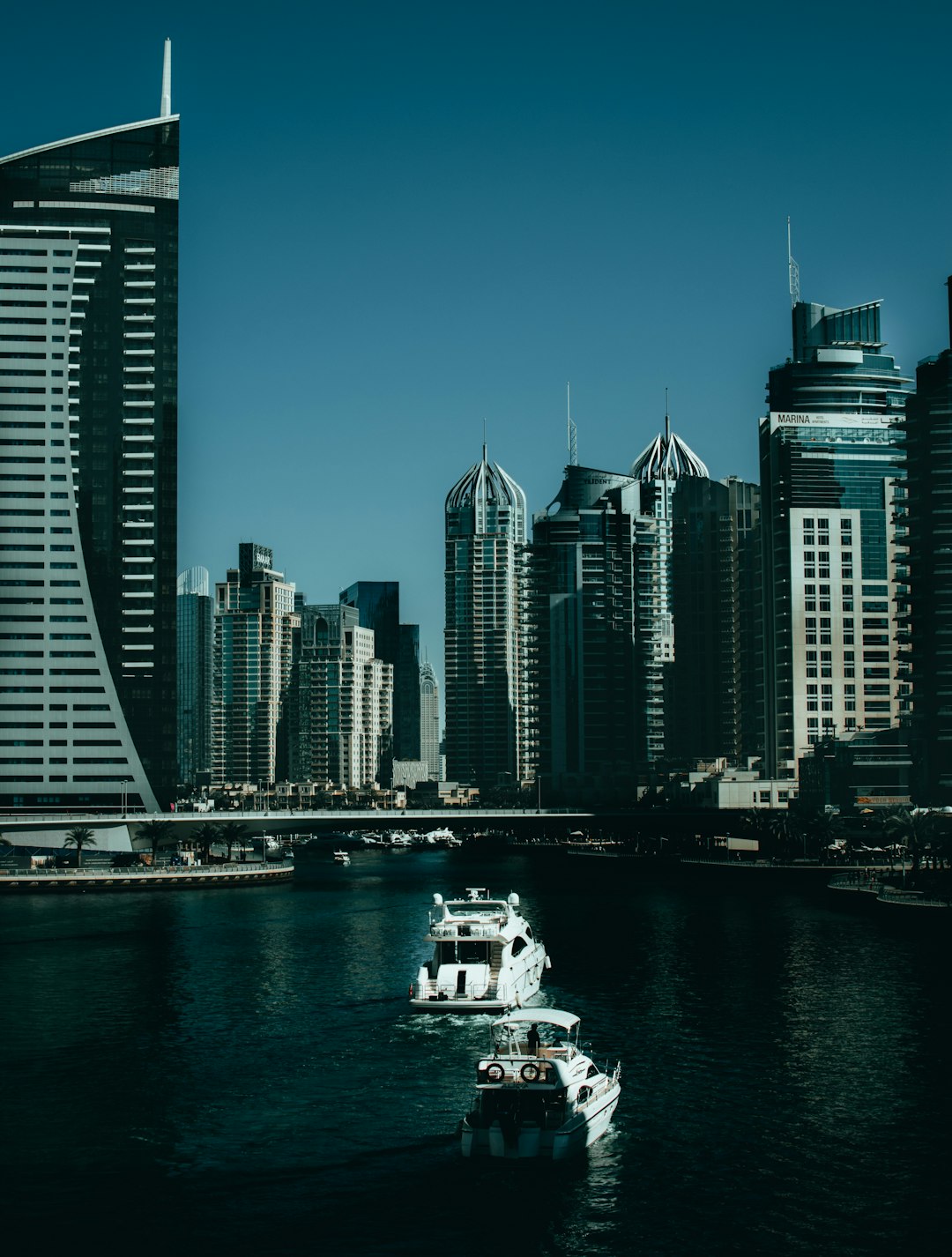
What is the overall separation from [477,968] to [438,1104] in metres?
25.1

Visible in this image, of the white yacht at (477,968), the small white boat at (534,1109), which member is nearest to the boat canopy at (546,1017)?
the small white boat at (534,1109)

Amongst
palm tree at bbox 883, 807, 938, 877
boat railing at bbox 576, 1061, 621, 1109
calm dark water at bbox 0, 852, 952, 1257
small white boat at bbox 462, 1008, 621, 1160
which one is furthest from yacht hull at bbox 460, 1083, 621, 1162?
palm tree at bbox 883, 807, 938, 877

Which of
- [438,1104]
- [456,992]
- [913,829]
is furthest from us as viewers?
[913,829]

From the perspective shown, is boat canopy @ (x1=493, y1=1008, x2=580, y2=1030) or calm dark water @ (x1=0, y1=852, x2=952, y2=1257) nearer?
calm dark water @ (x1=0, y1=852, x2=952, y2=1257)

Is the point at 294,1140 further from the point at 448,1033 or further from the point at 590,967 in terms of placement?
the point at 590,967

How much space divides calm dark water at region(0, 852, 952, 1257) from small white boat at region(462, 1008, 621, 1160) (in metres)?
0.96

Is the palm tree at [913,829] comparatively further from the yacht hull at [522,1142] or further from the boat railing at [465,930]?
the yacht hull at [522,1142]

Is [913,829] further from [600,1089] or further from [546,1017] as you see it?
[600,1089]

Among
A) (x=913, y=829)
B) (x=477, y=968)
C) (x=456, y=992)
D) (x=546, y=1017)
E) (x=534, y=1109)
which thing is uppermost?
(x=913, y=829)

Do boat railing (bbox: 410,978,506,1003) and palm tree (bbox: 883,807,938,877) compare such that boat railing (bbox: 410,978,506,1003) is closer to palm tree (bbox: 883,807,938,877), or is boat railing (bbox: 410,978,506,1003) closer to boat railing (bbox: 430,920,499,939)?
boat railing (bbox: 430,920,499,939)

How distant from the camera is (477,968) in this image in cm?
9331

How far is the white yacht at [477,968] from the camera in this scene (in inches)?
3612

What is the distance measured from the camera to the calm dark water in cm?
5325

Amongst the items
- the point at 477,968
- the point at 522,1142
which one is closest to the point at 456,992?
the point at 477,968
